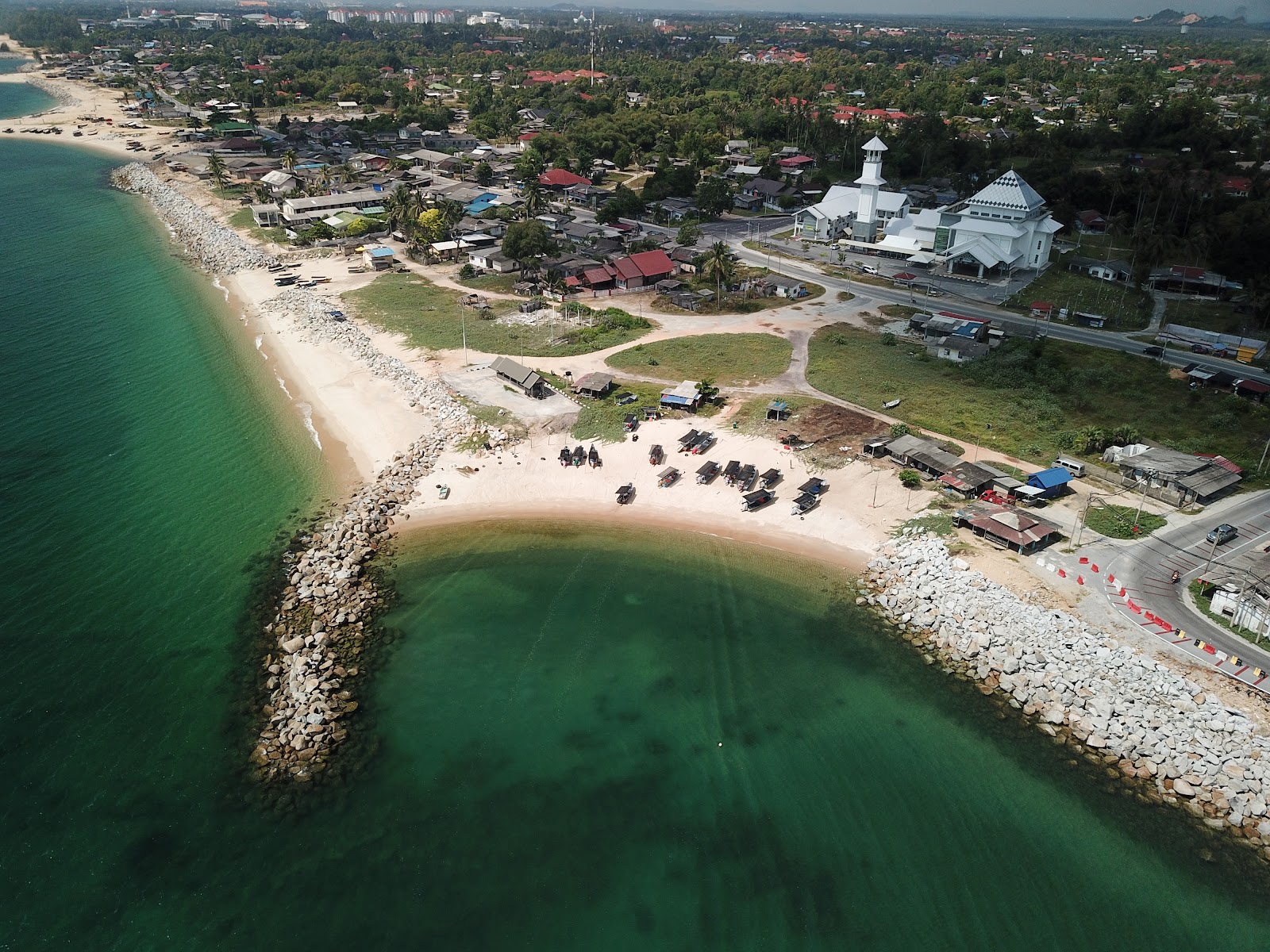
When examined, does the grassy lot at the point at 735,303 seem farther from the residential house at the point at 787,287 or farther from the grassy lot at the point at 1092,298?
the grassy lot at the point at 1092,298

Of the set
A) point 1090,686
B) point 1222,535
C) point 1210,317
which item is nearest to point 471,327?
point 1090,686

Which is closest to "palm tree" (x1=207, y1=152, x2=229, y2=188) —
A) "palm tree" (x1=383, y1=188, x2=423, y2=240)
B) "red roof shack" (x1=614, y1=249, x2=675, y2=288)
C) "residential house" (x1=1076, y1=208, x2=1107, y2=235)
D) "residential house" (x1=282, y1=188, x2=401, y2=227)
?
"residential house" (x1=282, y1=188, x2=401, y2=227)

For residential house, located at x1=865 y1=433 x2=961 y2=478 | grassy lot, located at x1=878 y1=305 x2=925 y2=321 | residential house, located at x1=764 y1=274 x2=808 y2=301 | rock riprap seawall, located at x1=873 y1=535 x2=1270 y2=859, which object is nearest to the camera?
rock riprap seawall, located at x1=873 y1=535 x2=1270 y2=859

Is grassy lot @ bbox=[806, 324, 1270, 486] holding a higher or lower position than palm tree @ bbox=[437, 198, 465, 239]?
lower

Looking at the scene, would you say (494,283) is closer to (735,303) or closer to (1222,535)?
(735,303)

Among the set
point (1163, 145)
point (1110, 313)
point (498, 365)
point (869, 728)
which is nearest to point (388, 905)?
point (869, 728)

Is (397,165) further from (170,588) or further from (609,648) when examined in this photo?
(609,648)

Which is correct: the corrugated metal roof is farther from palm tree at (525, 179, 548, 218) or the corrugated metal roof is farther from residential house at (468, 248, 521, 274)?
residential house at (468, 248, 521, 274)
